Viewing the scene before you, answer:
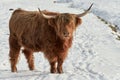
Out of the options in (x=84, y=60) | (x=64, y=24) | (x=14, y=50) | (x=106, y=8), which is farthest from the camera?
(x=106, y=8)

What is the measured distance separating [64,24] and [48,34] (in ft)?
2.00

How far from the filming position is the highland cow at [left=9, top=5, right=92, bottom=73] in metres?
8.09

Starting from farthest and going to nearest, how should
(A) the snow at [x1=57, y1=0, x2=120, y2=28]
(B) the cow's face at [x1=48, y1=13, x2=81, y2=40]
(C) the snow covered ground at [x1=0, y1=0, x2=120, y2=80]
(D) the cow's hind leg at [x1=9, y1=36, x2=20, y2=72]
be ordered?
(A) the snow at [x1=57, y1=0, x2=120, y2=28] < (D) the cow's hind leg at [x1=9, y1=36, x2=20, y2=72] < (C) the snow covered ground at [x1=0, y1=0, x2=120, y2=80] < (B) the cow's face at [x1=48, y1=13, x2=81, y2=40]

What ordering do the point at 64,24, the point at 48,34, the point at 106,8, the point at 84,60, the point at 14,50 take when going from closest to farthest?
the point at 64,24 < the point at 48,34 < the point at 14,50 < the point at 84,60 < the point at 106,8

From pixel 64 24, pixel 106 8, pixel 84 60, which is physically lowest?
pixel 106 8

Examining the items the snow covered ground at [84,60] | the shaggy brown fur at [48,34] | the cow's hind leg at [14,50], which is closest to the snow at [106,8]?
the snow covered ground at [84,60]

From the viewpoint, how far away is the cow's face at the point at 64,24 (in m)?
7.94

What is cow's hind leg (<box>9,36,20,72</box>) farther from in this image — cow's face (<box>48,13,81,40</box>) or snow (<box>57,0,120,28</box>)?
snow (<box>57,0,120,28</box>)

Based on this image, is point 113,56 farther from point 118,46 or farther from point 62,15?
point 62,15

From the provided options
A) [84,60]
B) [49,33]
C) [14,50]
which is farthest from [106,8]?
[49,33]

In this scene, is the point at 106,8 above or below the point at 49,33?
below

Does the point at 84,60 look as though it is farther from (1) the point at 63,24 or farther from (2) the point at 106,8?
(2) the point at 106,8

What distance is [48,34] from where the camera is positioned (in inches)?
332

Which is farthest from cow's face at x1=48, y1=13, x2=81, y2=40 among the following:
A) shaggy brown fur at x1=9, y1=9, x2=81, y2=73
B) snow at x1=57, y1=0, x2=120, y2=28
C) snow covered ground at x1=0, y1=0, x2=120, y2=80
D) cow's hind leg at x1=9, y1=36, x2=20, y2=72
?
snow at x1=57, y1=0, x2=120, y2=28
